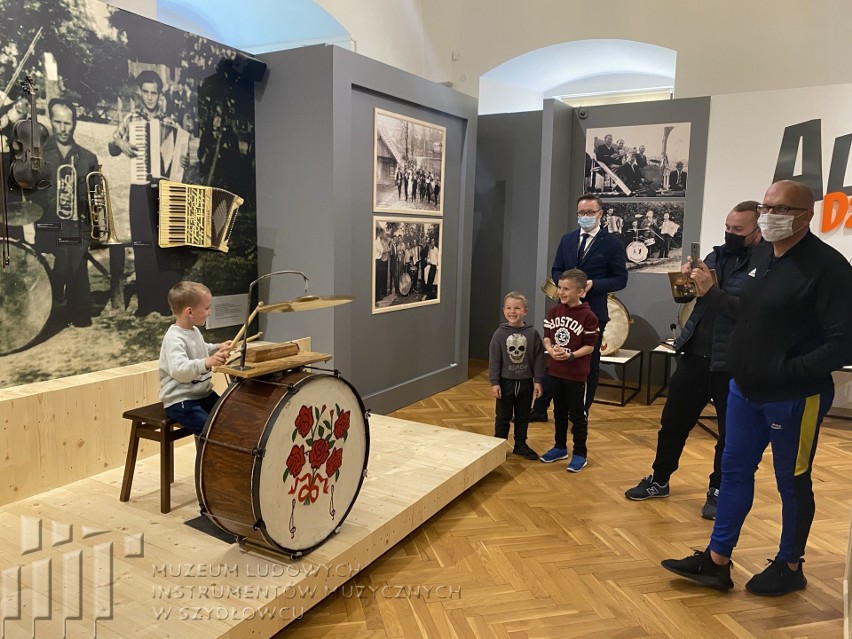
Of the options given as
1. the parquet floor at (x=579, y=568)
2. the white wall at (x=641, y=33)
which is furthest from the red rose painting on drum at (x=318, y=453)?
the white wall at (x=641, y=33)

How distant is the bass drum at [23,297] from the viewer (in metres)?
3.55

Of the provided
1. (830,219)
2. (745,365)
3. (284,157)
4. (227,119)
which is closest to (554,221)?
(830,219)

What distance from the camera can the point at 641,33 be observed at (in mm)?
7406

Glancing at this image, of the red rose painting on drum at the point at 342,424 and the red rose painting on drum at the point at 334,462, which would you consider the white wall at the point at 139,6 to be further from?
the red rose painting on drum at the point at 334,462

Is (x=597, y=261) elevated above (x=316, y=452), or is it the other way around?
(x=597, y=261)

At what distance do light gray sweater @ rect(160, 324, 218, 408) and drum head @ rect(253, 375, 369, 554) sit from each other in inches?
25.5

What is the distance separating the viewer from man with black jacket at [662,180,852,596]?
8.41ft

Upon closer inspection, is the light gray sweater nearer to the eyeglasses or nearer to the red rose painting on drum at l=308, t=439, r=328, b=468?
the red rose painting on drum at l=308, t=439, r=328, b=468

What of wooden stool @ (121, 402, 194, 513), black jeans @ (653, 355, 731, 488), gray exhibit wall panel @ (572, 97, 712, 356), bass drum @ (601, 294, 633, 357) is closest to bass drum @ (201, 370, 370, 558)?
wooden stool @ (121, 402, 194, 513)

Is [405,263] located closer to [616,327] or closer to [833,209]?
[616,327]

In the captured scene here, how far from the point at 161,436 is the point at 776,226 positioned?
2848mm

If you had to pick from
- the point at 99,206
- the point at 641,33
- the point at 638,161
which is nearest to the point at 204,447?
the point at 99,206

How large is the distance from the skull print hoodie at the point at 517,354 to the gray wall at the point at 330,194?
1.26m

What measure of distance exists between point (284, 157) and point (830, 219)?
4.55m
